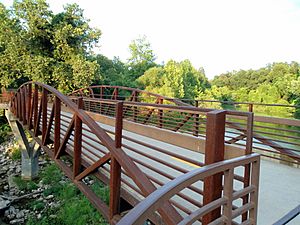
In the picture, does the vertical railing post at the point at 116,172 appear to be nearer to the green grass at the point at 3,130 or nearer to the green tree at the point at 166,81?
the green grass at the point at 3,130

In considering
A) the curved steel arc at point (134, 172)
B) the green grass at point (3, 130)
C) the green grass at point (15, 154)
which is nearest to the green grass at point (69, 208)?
the green grass at point (15, 154)

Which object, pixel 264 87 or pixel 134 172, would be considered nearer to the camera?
pixel 134 172

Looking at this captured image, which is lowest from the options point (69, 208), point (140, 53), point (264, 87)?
point (69, 208)

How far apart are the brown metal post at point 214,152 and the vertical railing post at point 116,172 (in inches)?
37.5

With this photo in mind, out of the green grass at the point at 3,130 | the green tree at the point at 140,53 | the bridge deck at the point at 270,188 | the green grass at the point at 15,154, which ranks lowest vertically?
the green grass at the point at 15,154

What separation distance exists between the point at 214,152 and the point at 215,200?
28cm

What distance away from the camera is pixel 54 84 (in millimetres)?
13000

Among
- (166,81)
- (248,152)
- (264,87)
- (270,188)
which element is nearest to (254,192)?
(248,152)

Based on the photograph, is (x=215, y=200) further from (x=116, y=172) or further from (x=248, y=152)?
(x=116, y=172)

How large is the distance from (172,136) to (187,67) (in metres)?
24.8

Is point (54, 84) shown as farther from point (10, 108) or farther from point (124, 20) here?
point (124, 20)

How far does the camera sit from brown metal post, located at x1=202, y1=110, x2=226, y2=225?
1.37 metres

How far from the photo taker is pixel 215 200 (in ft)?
3.98

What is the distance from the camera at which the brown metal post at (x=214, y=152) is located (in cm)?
137
